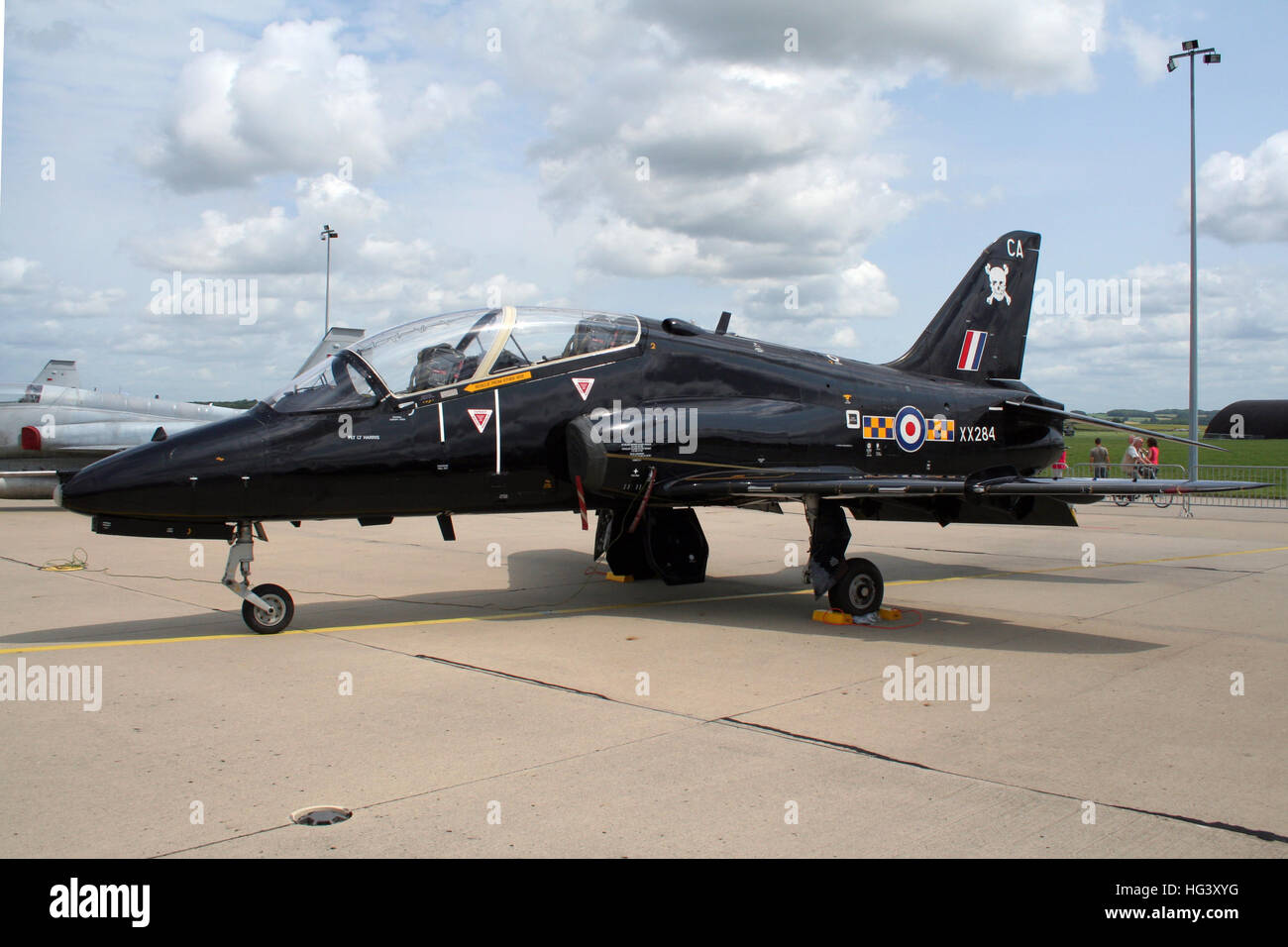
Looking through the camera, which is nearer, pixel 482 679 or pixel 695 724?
pixel 695 724

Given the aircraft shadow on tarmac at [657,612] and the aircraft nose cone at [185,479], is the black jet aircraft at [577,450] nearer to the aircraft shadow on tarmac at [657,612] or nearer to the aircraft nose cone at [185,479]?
the aircraft nose cone at [185,479]

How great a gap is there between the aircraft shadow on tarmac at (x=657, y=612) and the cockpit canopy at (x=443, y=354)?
212cm

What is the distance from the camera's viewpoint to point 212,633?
321 inches

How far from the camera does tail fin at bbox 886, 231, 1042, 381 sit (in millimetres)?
12492

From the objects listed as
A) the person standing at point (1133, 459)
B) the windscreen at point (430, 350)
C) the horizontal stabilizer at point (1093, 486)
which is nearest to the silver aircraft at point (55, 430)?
the windscreen at point (430, 350)

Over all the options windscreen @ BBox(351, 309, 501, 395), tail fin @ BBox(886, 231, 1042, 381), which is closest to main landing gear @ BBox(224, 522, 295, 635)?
windscreen @ BBox(351, 309, 501, 395)

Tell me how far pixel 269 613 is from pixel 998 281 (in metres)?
10.3

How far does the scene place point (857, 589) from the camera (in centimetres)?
897

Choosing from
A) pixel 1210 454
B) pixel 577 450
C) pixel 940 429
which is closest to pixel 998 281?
pixel 940 429

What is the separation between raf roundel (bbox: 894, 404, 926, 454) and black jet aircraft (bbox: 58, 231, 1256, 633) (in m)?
0.02

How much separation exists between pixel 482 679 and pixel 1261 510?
79.9 ft

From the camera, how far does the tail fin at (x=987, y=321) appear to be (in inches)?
492
